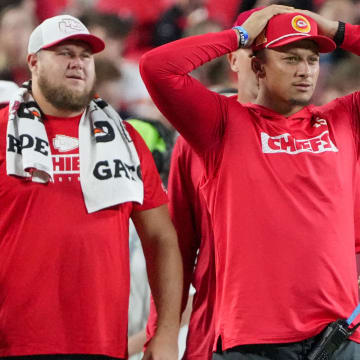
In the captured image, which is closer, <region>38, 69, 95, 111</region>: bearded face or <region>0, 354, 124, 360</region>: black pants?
<region>0, 354, 124, 360</region>: black pants

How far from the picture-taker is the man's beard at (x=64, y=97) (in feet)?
9.69

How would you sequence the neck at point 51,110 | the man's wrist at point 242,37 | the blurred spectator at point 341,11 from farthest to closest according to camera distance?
the blurred spectator at point 341,11 → the neck at point 51,110 → the man's wrist at point 242,37

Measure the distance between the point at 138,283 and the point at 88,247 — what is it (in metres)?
0.91

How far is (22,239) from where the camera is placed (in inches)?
107

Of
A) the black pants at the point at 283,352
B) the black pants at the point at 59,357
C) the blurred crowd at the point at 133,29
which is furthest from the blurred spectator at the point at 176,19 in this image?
the black pants at the point at 283,352

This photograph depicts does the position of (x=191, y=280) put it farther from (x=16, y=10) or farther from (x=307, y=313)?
(x=16, y=10)

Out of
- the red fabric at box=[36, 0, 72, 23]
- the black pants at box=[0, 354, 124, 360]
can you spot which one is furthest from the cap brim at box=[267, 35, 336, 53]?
the red fabric at box=[36, 0, 72, 23]

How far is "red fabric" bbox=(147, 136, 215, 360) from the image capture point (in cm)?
292

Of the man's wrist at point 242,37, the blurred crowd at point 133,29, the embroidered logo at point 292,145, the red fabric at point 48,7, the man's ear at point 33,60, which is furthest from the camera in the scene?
the red fabric at point 48,7

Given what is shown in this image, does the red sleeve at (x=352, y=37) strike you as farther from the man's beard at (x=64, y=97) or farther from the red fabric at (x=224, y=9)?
the red fabric at (x=224, y=9)

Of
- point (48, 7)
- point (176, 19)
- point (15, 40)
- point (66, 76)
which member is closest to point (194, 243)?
point (66, 76)

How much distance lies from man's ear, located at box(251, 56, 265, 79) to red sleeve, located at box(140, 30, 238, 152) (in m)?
0.13

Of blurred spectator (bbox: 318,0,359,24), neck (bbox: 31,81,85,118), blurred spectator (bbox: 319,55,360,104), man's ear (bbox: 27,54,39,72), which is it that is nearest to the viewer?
neck (bbox: 31,81,85,118)

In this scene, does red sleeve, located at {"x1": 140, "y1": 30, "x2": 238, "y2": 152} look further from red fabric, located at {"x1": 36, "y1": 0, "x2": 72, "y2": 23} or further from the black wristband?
red fabric, located at {"x1": 36, "y1": 0, "x2": 72, "y2": 23}
